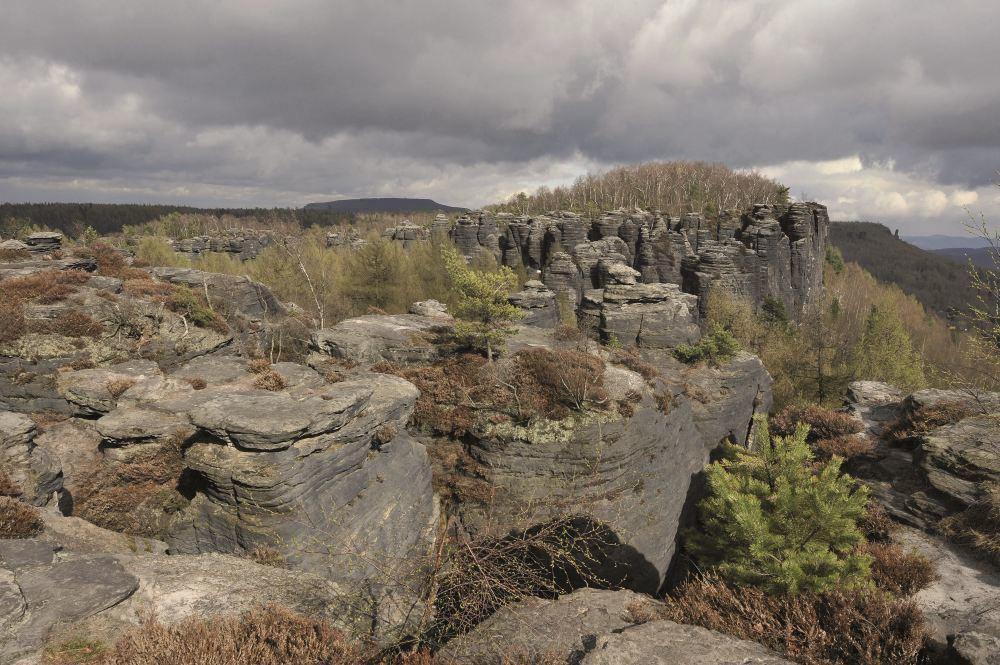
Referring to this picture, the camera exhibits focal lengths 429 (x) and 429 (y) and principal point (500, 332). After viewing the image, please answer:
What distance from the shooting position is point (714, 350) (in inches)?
1133

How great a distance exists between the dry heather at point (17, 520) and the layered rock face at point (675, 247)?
5679 cm

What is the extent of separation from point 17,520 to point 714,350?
31.7m

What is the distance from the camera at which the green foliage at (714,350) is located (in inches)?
1138

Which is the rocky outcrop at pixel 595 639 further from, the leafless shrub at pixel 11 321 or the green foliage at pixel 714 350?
the leafless shrub at pixel 11 321

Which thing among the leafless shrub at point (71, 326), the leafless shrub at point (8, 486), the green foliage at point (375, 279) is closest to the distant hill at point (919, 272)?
the green foliage at point (375, 279)

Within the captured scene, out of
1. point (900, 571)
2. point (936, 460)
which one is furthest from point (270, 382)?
point (936, 460)

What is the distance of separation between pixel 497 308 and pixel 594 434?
752 centimetres

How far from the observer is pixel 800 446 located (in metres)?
11.3

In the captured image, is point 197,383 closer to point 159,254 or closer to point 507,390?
point 507,390

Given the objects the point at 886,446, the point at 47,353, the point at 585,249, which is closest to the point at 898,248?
the point at 585,249

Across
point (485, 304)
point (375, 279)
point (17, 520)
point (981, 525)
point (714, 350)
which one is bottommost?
point (981, 525)

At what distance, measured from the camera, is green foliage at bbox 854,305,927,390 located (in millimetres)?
37062

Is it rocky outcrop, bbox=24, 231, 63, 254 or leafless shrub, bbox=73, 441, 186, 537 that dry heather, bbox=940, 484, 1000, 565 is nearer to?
leafless shrub, bbox=73, 441, 186, 537

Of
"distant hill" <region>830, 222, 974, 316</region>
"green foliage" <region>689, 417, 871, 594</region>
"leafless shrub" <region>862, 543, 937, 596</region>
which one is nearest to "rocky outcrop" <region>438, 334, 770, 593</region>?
"green foliage" <region>689, 417, 871, 594</region>
